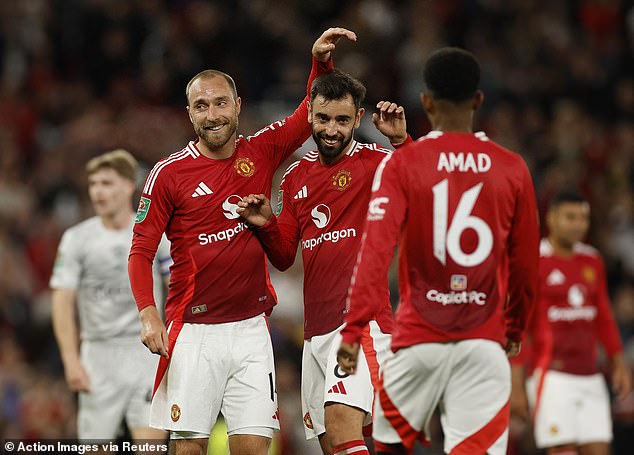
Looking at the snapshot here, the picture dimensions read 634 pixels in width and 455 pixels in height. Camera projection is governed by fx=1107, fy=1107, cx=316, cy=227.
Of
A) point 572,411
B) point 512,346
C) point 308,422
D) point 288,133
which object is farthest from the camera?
point 572,411

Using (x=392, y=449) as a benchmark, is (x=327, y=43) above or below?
above

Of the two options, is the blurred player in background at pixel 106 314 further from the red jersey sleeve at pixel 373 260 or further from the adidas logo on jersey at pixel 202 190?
the red jersey sleeve at pixel 373 260

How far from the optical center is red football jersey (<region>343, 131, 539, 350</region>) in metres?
5.23

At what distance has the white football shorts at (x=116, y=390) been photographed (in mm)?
8859

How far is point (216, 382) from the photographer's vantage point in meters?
6.54

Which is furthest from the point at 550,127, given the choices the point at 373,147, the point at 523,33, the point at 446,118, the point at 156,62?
the point at 446,118

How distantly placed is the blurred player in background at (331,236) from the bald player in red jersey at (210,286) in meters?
0.24

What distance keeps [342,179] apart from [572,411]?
166 inches

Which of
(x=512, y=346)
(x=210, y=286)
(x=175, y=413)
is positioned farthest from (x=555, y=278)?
(x=175, y=413)

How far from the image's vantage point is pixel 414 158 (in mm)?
5336

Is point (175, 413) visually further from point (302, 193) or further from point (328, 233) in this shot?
point (302, 193)

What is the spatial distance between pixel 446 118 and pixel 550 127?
11222 millimetres

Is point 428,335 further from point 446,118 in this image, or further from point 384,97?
point 384,97

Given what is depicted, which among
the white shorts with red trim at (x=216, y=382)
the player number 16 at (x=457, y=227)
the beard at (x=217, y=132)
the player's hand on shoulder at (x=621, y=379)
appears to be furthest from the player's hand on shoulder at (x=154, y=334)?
the player's hand on shoulder at (x=621, y=379)
